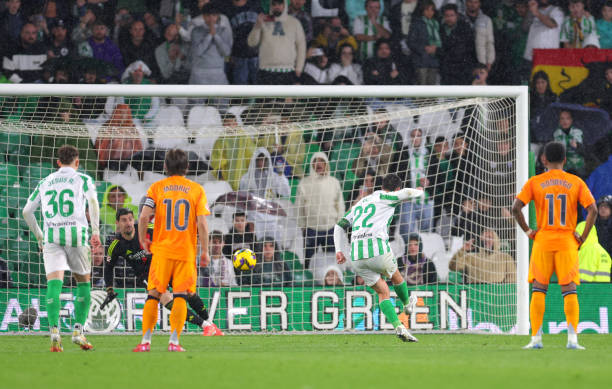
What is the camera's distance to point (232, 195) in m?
13.5

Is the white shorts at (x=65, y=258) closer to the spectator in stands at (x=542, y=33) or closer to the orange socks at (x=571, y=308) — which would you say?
the orange socks at (x=571, y=308)

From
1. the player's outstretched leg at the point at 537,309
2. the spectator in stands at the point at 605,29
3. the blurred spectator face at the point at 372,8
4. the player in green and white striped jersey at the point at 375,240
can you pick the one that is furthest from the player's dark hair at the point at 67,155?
the spectator in stands at the point at 605,29

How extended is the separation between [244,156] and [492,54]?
5276mm

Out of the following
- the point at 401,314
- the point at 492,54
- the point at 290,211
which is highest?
the point at 492,54

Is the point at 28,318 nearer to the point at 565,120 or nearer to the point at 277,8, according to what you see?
the point at 277,8

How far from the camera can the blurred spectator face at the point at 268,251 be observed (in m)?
12.9

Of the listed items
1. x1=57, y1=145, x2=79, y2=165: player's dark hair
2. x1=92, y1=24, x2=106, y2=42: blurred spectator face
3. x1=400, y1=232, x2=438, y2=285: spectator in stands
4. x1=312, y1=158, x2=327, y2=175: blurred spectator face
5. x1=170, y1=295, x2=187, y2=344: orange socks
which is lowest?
x1=170, y1=295, x2=187, y2=344: orange socks

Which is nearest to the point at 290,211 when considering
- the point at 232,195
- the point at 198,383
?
the point at 232,195

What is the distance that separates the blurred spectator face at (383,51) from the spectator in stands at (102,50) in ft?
14.0

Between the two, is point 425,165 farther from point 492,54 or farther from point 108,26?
point 108,26

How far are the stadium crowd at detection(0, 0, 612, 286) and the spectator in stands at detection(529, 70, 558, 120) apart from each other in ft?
0.10

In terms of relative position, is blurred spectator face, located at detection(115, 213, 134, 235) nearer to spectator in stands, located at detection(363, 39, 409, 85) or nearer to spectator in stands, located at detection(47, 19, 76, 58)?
spectator in stands, located at detection(47, 19, 76, 58)

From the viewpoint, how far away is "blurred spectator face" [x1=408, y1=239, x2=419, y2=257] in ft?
42.6

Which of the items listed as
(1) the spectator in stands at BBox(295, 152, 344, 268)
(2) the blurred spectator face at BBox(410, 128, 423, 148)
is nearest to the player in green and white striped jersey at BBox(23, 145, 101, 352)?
(1) the spectator in stands at BBox(295, 152, 344, 268)
